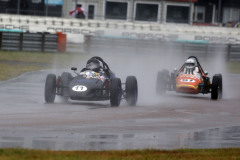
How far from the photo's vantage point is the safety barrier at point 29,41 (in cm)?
3900

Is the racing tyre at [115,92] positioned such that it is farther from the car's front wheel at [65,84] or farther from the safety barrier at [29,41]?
the safety barrier at [29,41]

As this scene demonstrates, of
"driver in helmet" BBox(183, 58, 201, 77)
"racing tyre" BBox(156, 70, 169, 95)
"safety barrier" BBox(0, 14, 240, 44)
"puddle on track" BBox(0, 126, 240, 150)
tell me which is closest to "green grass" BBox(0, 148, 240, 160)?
"puddle on track" BBox(0, 126, 240, 150)

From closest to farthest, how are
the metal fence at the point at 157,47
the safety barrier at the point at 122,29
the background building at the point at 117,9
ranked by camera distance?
the metal fence at the point at 157,47 < the safety barrier at the point at 122,29 < the background building at the point at 117,9

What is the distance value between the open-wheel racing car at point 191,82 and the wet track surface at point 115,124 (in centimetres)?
111

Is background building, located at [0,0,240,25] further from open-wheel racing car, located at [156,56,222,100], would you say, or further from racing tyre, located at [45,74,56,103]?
racing tyre, located at [45,74,56,103]

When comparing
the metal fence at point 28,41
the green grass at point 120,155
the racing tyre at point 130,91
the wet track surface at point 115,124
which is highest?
the metal fence at point 28,41

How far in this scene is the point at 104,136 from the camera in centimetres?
1119

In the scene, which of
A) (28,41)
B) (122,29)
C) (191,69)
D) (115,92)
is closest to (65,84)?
(115,92)

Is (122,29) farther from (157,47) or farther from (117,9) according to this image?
(117,9)

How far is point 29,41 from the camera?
1563 inches

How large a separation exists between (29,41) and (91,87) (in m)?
24.3

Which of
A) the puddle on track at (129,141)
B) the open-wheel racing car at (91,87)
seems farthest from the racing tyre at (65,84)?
the puddle on track at (129,141)

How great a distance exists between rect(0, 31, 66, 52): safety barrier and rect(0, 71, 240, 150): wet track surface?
2025 centimetres

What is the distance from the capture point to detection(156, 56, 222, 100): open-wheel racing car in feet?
66.1
